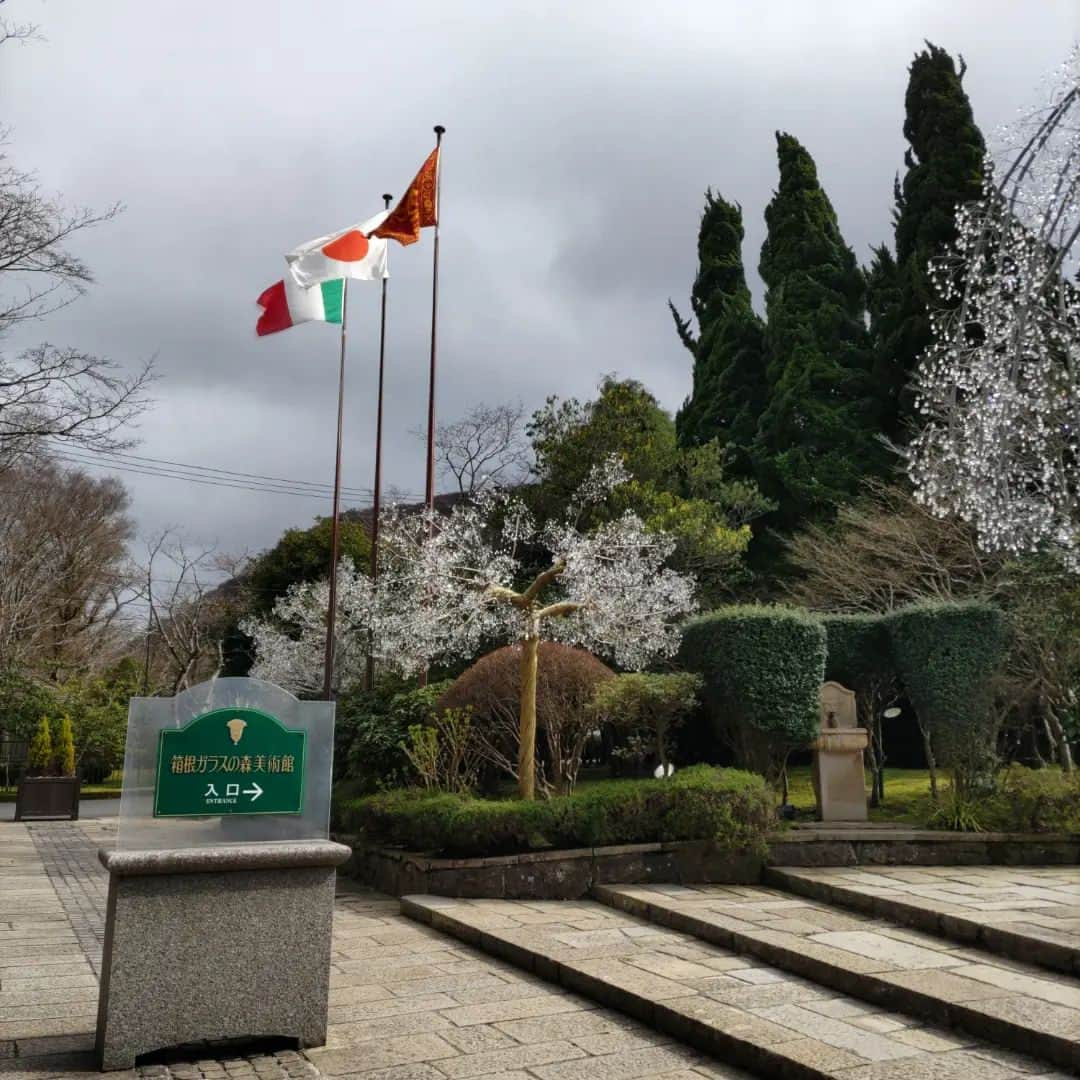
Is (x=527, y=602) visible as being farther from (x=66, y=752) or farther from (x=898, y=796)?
(x=66, y=752)

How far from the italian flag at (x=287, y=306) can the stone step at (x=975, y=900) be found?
12.1 m

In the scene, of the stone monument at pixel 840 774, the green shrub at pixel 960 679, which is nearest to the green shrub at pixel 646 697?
the stone monument at pixel 840 774

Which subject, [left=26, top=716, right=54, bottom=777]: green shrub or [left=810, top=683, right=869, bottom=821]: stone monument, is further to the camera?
[left=26, top=716, right=54, bottom=777]: green shrub

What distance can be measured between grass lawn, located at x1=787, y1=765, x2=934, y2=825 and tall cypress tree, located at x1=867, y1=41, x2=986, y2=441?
9087mm

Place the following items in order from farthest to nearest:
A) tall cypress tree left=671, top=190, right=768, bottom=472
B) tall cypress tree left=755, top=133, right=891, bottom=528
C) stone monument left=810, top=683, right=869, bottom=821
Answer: tall cypress tree left=671, top=190, right=768, bottom=472, tall cypress tree left=755, top=133, right=891, bottom=528, stone monument left=810, top=683, right=869, bottom=821

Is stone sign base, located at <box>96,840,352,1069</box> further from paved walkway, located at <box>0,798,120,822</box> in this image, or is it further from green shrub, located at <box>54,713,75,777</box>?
green shrub, located at <box>54,713,75,777</box>

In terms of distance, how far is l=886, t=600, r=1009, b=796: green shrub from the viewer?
10789 mm

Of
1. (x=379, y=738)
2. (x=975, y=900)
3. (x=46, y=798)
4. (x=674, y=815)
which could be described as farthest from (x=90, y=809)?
(x=975, y=900)

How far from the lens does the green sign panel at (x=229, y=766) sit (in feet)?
14.6

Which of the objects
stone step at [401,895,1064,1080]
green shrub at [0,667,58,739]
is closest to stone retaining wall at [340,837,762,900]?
stone step at [401,895,1064,1080]

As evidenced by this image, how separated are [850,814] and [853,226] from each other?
804 inches

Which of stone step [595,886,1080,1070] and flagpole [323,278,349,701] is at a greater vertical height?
flagpole [323,278,349,701]

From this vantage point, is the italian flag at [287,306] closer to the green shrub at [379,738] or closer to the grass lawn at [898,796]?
the green shrub at [379,738]

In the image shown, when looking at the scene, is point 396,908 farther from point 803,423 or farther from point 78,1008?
point 803,423
